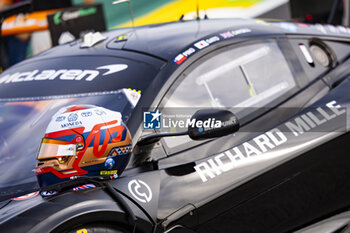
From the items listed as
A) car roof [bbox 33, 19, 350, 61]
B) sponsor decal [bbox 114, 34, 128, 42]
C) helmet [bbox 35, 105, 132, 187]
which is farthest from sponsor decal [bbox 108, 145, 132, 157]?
sponsor decal [bbox 114, 34, 128, 42]

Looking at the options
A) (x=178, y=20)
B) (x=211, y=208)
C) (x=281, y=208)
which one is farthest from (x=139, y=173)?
(x=178, y=20)

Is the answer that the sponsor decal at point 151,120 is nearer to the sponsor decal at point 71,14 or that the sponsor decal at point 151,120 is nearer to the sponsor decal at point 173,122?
the sponsor decal at point 173,122

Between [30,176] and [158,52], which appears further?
[158,52]

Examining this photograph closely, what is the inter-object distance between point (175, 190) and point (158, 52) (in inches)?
35.5

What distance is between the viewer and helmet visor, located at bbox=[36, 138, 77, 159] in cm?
255

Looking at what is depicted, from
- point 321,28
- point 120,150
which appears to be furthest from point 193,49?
point 321,28

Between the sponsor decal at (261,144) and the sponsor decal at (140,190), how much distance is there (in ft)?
1.00

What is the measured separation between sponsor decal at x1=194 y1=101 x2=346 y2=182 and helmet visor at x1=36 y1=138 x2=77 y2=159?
63 centimetres

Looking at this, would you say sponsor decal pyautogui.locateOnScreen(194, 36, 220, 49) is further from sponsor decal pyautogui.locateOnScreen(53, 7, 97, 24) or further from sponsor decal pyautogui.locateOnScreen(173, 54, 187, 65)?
sponsor decal pyautogui.locateOnScreen(53, 7, 97, 24)

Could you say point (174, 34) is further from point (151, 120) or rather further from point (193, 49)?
point (151, 120)

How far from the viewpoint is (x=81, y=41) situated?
3838mm

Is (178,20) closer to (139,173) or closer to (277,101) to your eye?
(277,101)

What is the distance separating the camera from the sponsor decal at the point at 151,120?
2.86 meters

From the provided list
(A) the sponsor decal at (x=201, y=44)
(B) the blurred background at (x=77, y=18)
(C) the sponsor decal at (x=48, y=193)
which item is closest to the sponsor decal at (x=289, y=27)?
(A) the sponsor decal at (x=201, y=44)
